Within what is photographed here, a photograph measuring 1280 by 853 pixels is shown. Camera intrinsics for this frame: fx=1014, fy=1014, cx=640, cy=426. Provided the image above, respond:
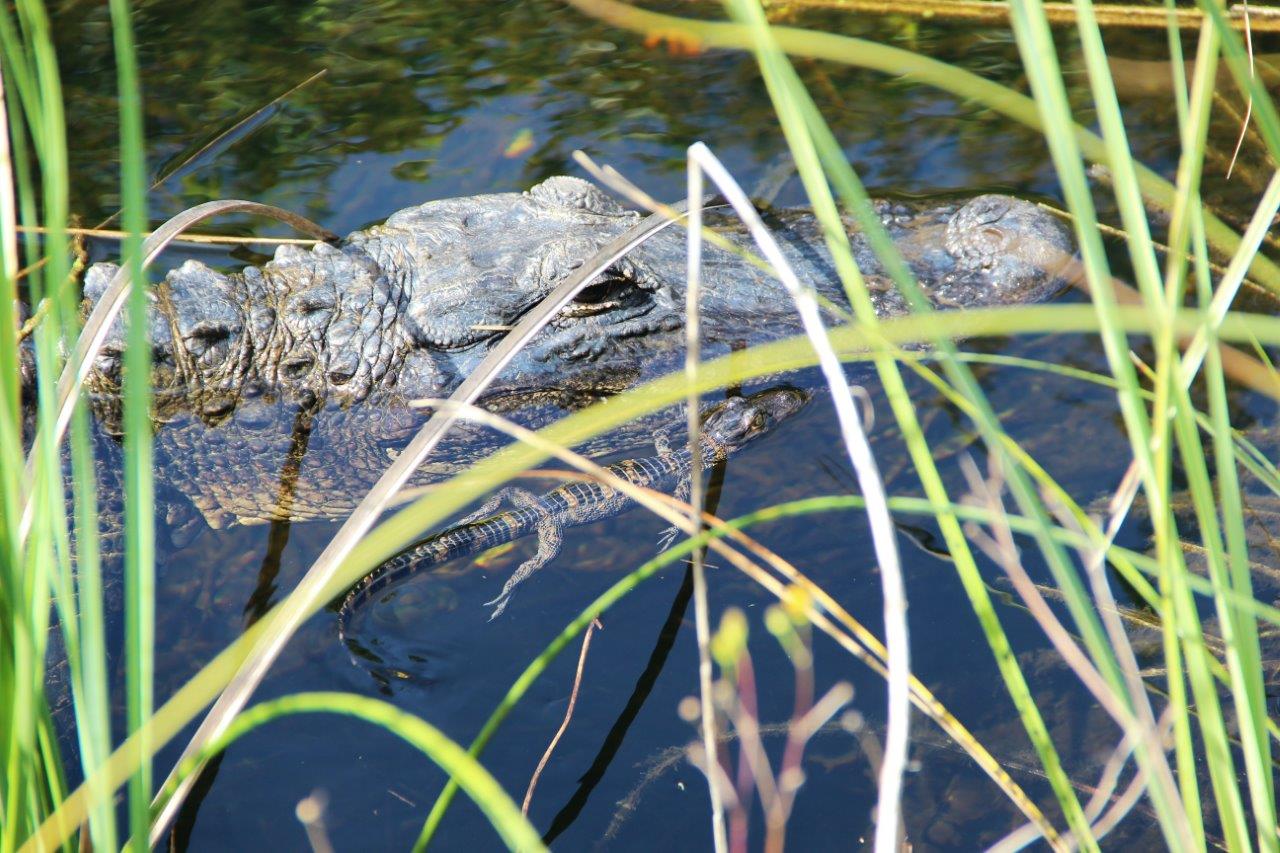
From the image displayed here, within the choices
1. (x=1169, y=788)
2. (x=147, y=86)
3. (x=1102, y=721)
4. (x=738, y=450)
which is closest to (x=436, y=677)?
(x=738, y=450)

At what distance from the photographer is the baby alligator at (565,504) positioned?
124 inches

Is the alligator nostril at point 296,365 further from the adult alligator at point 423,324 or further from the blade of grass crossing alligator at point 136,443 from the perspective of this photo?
the blade of grass crossing alligator at point 136,443

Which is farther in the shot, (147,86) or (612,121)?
(147,86)

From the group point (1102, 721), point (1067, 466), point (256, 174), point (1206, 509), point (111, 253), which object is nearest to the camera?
point (1206, 509)

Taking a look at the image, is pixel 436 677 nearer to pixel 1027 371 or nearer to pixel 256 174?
pixel 1027 371

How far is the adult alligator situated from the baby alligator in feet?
0.84

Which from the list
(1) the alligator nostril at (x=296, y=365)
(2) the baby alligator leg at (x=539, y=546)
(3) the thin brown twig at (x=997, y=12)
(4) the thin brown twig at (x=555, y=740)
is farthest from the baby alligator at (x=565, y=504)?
(3) the thin brown twig at (x=997, y=12)

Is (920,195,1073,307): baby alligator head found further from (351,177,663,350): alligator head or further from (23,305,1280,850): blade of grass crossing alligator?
(23,305,1280,850): blade of grass crossing alligator

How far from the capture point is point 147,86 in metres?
5.45

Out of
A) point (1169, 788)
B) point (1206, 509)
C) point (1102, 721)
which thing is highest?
point (1206, 509)

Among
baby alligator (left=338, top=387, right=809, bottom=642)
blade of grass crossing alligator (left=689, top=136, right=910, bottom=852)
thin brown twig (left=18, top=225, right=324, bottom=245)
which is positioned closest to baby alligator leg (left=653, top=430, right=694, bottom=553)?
baby alligator (left=338, top=387, right=809, bottom=642)

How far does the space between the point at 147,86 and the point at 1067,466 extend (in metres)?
4.99

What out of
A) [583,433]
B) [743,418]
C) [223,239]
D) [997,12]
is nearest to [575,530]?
[743,418]

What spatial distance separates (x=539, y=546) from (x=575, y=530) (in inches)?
5.1
